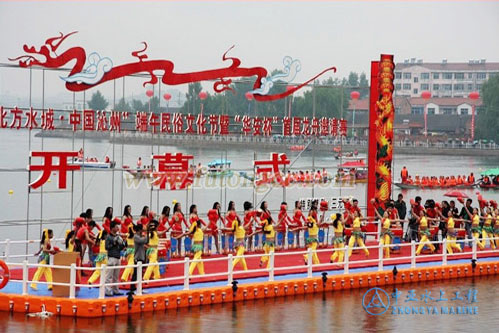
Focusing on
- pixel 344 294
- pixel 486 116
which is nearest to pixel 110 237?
pixel 344 294

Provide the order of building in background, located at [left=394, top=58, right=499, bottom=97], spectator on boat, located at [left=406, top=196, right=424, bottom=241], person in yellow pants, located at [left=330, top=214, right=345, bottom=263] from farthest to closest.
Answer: building in background, located at [left=394, top=58, right=499, bottom=97] → spectator on boat, located at [left=406, top=196, right=424, bottom=241] → person in yellow pants, located at [left=330, top=214, right=345, bottom=263]

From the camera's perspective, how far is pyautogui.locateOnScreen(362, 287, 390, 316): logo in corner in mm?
22016

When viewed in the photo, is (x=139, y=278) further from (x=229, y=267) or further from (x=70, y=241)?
(x=229, y=267)

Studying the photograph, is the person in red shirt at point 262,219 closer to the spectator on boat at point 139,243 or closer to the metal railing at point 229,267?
the metal railing at point 229,267

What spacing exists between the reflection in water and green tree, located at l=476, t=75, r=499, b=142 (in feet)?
312

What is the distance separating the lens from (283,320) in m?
20.5

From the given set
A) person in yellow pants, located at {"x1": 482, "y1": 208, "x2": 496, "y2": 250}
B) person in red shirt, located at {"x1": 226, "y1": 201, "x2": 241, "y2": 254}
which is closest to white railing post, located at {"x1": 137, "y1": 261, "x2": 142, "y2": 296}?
person in red shirt, located at {"x1": 226, "y1": 201, "x2": 241, "y2": 254}

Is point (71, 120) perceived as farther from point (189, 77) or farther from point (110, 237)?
point (110, 237)

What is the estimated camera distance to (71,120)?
27.2m

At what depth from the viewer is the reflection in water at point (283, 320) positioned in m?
19.2

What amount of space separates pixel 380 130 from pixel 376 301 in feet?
33.7

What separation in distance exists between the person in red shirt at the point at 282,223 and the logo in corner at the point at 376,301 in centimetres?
432

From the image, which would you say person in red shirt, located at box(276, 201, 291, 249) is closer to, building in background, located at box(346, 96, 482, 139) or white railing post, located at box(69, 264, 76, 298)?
white railing post, located at box(69, 264, 76, 298)

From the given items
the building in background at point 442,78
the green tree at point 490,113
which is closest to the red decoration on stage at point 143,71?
the green tree at point 490,113
